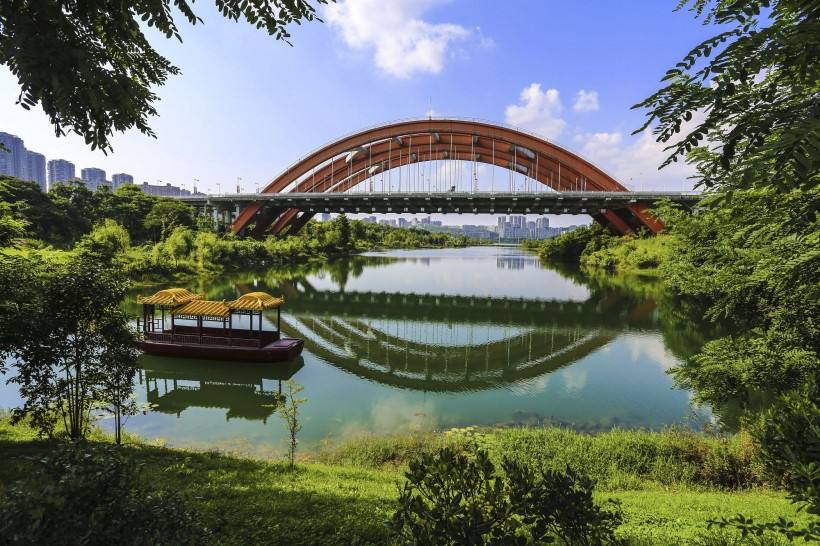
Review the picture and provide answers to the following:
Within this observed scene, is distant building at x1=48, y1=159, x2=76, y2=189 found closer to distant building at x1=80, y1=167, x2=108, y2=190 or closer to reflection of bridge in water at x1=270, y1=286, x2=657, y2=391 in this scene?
distant building at x1=80, y1=167, x2=108, y2=190

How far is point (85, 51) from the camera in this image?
7.94 ft

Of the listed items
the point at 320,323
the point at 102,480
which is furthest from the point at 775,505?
the point at 320,323

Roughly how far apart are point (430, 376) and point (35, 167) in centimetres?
14361

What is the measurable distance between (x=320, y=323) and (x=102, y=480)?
18440 millimetres

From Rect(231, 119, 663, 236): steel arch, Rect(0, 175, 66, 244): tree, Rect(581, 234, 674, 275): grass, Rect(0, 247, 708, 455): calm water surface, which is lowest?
Rect(0, 247, 708, 455): calm water surface

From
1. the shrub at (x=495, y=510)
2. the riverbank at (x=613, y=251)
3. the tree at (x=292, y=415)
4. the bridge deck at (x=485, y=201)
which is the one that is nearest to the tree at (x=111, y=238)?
the bridge deck at (x=485, y=201)

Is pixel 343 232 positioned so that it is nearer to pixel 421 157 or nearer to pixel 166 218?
pixel 421 157

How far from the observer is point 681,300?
24.7 m

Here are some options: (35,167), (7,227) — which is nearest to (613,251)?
(7,227)

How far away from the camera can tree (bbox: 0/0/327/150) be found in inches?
88.3

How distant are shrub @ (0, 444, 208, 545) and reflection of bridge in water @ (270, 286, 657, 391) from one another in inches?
410

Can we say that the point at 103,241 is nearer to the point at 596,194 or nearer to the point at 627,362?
the point at 627,362

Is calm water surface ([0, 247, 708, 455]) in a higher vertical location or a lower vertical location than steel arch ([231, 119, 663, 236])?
lower

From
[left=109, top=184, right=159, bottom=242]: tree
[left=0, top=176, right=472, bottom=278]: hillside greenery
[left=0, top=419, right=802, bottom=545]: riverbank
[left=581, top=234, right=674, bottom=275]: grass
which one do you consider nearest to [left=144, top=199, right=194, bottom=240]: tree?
[left=0, top=176, right=472, bottom=278]: hillside greenery
